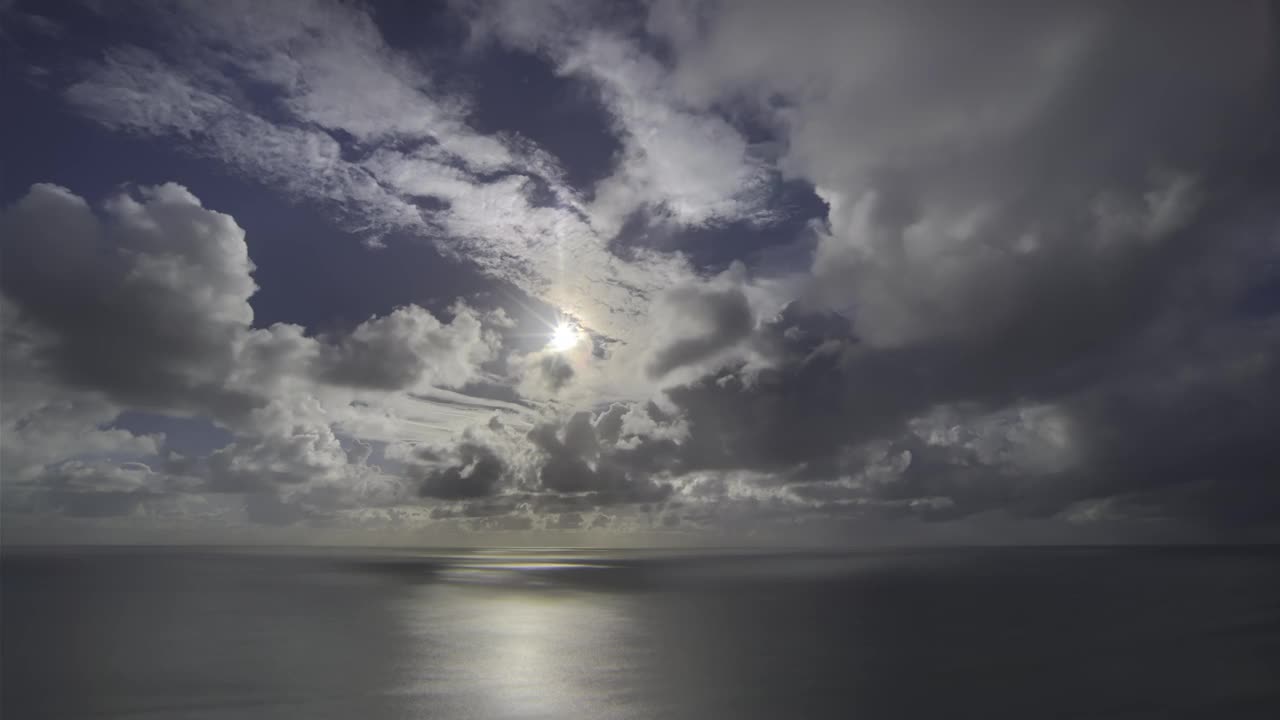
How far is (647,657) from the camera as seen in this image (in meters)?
43.6

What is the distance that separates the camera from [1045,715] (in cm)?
3014

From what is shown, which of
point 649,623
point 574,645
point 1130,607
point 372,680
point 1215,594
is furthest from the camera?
point 1215,594

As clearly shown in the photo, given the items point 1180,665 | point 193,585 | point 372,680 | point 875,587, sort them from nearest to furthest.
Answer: point 372,680 < point 1180,665 < point 875,587 < point 193,585

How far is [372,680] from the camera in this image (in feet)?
121

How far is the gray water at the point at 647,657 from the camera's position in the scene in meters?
31.9

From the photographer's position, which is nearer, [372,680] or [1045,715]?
[1045,715]

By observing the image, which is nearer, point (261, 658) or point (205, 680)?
point (205, 680)

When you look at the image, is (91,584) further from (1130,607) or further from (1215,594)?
(1215,594)

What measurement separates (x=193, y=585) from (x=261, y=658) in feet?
275

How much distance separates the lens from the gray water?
31922mm

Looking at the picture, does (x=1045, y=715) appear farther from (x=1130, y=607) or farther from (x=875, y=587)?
(x=875, y=587)

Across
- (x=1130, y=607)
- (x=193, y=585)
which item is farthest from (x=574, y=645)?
(x=193, y=585)

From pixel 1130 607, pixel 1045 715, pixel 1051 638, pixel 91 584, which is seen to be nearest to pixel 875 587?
pixel 1130 607

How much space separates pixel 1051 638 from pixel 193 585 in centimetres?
12319
